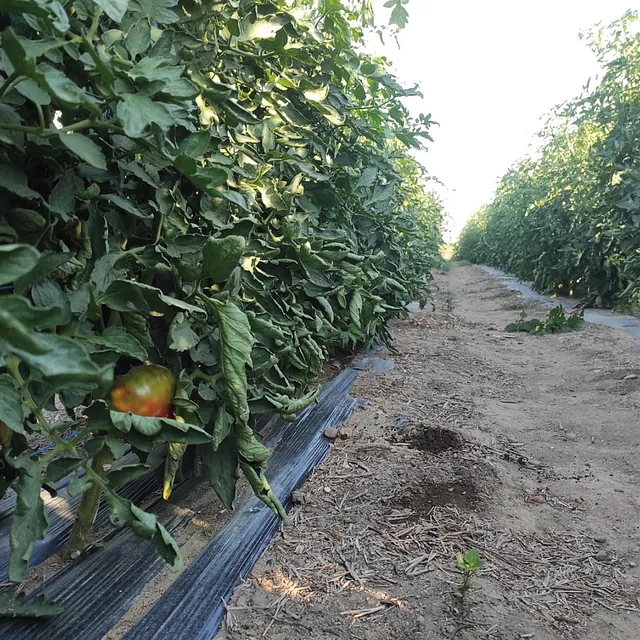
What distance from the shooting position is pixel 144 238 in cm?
104

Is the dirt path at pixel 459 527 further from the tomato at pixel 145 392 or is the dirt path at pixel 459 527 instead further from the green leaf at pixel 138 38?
the green leaf at pixel 138 38

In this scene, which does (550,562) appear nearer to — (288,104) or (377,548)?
(377,548)

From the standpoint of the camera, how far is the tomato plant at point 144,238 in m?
0.66

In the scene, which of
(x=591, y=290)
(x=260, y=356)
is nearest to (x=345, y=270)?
(x=260, y=356)

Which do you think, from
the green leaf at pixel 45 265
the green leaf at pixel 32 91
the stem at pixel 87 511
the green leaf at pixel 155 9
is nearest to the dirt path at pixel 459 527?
the stem at pixel 87 511

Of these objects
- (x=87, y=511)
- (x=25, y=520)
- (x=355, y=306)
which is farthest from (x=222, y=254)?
(x=355, y=306)

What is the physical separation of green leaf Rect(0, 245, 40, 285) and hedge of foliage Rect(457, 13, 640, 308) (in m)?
4.31

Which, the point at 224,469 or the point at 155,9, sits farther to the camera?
the point at 224,469

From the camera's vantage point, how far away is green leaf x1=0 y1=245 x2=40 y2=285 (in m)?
0.43

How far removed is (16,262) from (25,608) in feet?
2.67

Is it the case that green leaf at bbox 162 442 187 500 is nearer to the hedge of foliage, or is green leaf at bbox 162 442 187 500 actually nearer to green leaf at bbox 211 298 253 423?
green leaf at bbox 211 298 253 423

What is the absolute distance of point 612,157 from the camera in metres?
4.78

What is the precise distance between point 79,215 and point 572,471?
1.85 m

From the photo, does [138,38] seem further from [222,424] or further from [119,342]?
[222,424]
